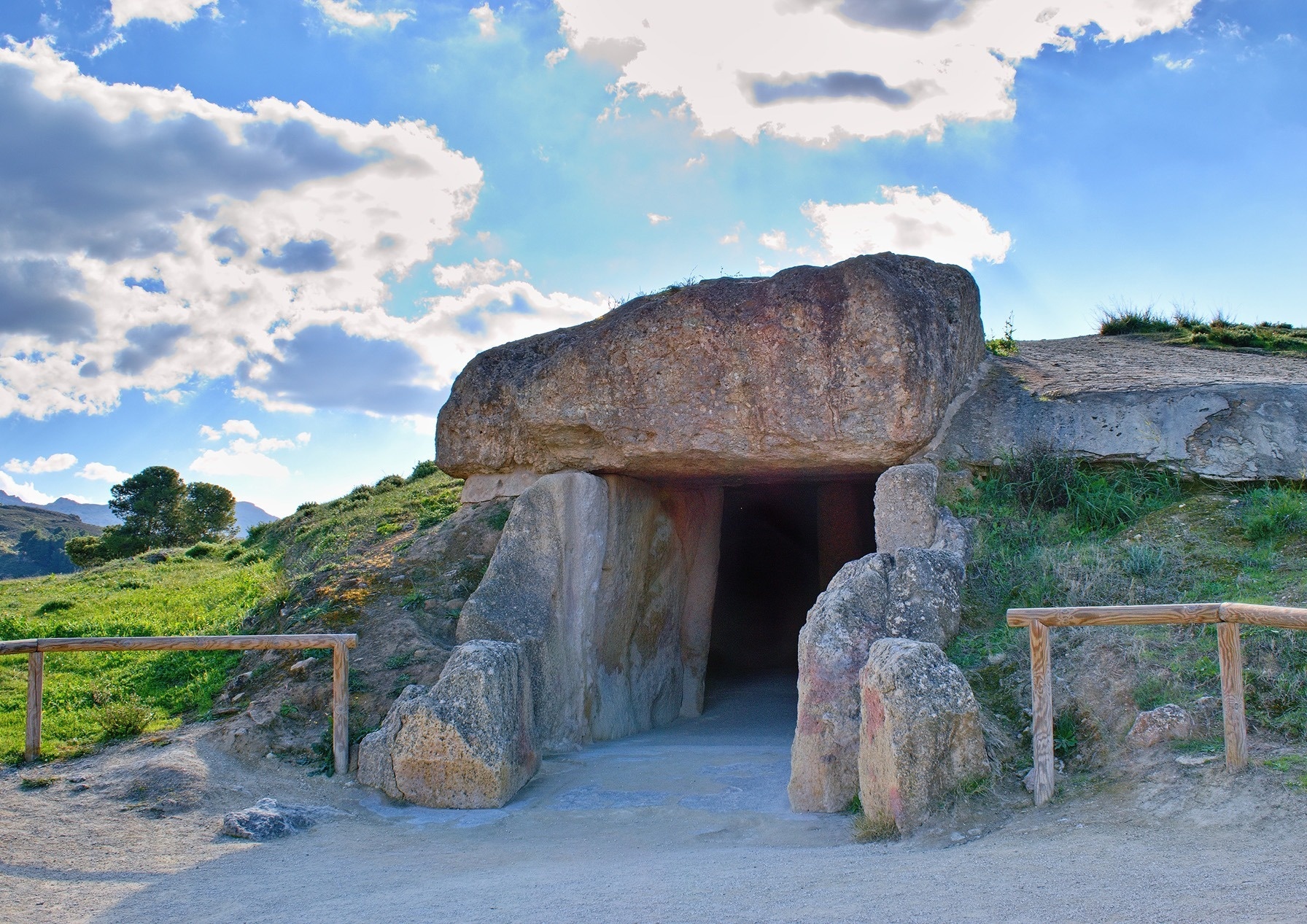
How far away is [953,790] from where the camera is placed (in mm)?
5336

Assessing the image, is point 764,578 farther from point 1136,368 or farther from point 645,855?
point 645,855

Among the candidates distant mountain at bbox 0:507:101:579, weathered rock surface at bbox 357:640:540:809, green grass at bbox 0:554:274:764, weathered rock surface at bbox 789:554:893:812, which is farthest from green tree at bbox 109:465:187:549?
weathered rock surface at bbox 789:554:893:812

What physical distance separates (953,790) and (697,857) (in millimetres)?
1344

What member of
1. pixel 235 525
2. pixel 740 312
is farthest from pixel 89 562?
pixel 740 312

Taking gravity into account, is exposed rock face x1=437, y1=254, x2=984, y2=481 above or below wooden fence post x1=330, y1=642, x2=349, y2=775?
above

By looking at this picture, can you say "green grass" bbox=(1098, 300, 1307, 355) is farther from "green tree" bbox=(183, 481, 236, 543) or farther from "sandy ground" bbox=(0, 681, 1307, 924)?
"green tree" bbox=(183, 481, 236, 543)

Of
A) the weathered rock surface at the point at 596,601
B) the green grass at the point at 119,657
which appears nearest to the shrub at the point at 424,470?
the green grass at the point at 119,657

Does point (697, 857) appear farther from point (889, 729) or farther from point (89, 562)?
point (89, 562)

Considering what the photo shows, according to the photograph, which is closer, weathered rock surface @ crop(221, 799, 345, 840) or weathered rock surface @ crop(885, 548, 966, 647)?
weathered rock surface @ crop(221, 799, 345, 840)

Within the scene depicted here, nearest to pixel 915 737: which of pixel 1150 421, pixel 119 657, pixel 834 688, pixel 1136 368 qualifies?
pixel 834 688

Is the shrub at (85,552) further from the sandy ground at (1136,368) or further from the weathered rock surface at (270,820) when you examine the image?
the sandy ground at (1136,368)

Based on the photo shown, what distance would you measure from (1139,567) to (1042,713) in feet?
7.33

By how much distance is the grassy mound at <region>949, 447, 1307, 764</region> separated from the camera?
5.69m

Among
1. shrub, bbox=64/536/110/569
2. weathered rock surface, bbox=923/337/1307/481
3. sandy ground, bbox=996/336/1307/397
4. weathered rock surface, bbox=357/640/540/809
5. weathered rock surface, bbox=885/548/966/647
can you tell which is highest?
sandy ground, bbox=996/336/1307/397
